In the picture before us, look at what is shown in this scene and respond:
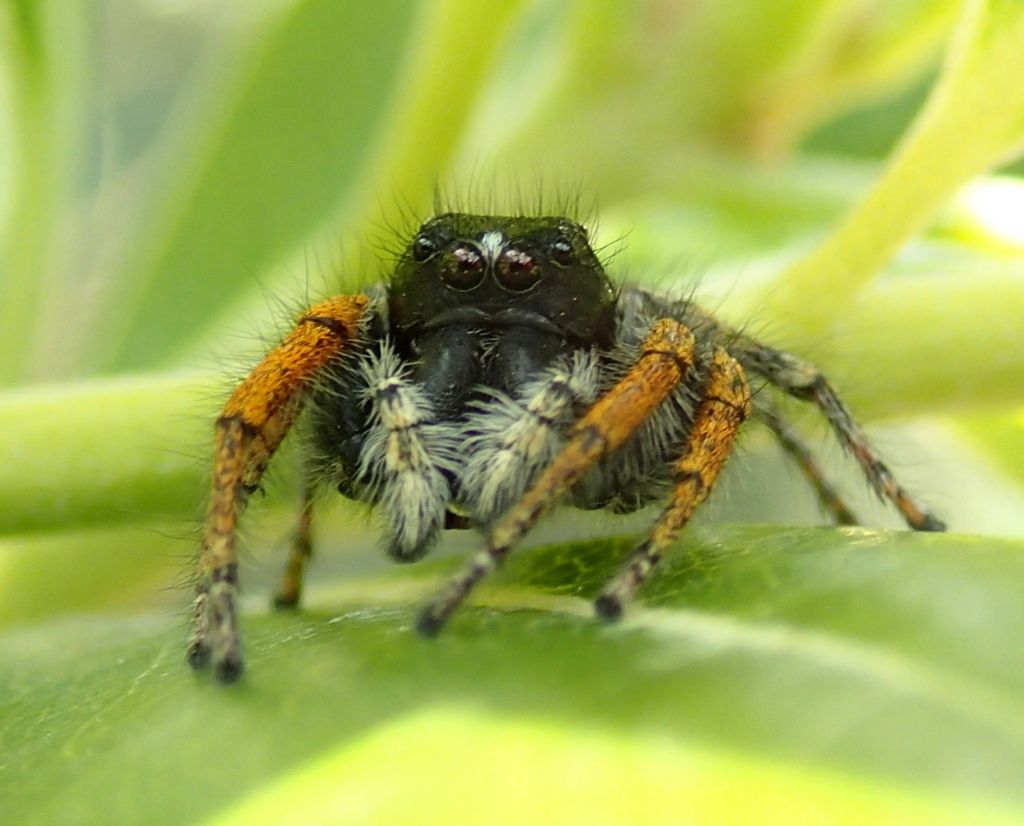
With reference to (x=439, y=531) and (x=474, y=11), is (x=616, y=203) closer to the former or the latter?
(x=474, y=11)

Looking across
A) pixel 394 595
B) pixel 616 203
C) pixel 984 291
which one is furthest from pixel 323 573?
pixel 984 291

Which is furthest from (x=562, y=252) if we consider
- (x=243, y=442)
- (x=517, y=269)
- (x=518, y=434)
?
→ (x=243, y=442)

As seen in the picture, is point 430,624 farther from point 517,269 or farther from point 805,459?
point 805,459

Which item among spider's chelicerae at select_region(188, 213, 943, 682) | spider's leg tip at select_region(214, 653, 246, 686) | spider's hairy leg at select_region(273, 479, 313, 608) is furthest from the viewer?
spider's hairy leg at select_region(273, 479, 313, 608)

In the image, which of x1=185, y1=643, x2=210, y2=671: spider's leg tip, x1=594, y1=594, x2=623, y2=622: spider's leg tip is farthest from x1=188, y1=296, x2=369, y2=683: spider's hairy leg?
x1=594, y1=594, x2=623, y2=622: spider's leg tip

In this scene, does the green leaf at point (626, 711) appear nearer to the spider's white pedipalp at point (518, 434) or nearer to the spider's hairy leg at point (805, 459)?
the spider's white pedipalp at point (518, 434)

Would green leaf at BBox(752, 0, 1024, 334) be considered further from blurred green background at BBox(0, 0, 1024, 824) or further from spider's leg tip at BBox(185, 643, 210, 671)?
spider's leg tip at BBox(185, 643, 210, 671)
